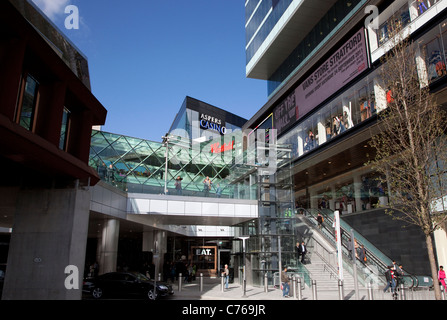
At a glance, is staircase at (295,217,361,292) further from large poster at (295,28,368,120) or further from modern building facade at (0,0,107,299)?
modern building facade at (0,0,107,299)

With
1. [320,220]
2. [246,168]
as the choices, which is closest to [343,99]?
[246,168]

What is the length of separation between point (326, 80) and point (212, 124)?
4180 cm

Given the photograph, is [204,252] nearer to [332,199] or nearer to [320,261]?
[332,199]

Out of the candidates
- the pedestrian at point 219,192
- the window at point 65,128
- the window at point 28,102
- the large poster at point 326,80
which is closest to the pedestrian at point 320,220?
the pedestrian at point 219,192

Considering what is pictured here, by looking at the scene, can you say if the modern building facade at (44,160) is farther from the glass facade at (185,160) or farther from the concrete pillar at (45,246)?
the glass facade at (185,160)

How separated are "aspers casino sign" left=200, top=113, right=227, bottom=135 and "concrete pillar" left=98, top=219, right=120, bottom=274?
48.2 meters

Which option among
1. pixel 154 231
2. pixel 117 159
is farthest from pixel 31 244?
pixel 117 159

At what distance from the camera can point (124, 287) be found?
17.6 metres

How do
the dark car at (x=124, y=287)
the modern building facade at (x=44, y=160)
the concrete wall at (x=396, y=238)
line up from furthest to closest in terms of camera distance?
1. the concrete wall at (x=396, y=238)
2. the dark car at (x=124, y=287)
3. the modern building facade at (x=44, y=160)

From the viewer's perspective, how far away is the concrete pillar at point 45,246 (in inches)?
447

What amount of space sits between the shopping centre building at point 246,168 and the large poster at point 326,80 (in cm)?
13

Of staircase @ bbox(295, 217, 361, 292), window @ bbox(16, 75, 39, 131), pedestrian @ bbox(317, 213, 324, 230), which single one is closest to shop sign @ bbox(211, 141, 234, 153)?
pedestrian @ bbox(317, 213, 324, 230)

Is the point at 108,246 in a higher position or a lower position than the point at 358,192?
lower

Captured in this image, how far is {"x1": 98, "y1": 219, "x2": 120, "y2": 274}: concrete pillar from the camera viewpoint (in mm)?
20266
